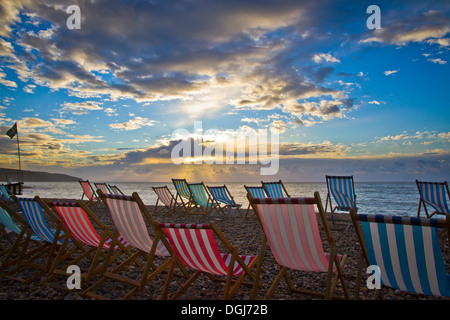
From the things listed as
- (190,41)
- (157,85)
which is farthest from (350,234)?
(157,85)

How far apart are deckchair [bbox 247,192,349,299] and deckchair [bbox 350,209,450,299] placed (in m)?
0.26

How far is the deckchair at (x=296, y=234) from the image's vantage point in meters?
1.90

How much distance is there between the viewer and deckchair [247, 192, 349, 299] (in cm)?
190

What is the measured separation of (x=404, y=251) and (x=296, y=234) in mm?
719

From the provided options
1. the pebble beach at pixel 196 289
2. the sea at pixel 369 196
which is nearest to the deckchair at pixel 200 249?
the pebble beach at pixel 196 289

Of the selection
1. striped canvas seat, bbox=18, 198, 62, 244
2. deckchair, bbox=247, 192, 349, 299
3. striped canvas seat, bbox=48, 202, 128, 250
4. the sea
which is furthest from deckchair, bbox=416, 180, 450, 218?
the sea

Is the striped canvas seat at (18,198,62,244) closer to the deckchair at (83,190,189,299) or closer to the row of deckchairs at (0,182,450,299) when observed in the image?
the row of deckchairs at (0,182,450,299)

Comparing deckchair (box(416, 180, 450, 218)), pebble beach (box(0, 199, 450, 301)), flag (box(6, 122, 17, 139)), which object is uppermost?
flag (box(6, 122, 17, 139))

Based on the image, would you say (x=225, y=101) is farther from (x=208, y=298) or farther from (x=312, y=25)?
(x=208, y=298)

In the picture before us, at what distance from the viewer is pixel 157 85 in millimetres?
11305

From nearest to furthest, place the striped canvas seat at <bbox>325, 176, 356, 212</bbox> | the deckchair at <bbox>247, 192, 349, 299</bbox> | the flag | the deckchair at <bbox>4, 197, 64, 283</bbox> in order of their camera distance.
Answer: the deckchair at <bbox>247, 192, 349, 299</bbox> < the deckchair at <bbox>4, 197, 64, 283</bbox> < the striped canvas seat at <bbox>325, 176, 356, 212</bbox> < the flag

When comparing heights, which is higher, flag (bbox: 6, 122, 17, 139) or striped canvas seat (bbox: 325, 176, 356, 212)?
flag (bbox: 6, 122, 17, 139)

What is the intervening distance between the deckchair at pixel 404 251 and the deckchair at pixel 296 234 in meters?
0.26
